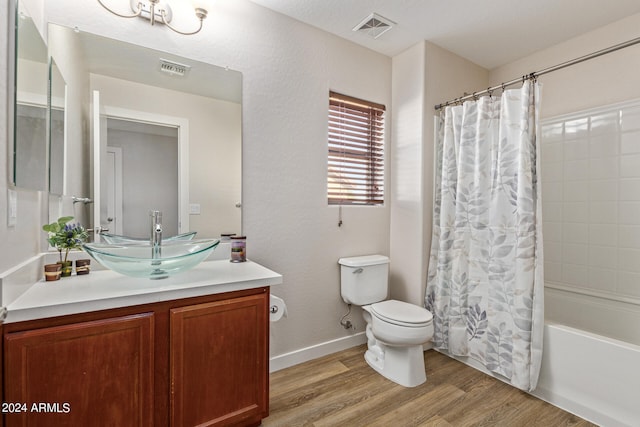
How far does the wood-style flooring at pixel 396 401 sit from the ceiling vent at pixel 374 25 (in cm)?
250

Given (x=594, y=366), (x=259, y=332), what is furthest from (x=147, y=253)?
(x=594, y=366)

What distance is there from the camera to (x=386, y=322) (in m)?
2.00

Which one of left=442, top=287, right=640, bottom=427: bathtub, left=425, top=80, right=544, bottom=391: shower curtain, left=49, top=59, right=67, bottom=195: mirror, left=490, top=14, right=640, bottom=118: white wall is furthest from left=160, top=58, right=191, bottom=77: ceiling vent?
left=490, top=14, right=640, bottom=118: white wall

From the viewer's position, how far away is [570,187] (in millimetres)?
2445

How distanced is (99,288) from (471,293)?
225cm

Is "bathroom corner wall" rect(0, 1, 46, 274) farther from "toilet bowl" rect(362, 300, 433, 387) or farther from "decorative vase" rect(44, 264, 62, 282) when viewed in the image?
"toilet bowl" rect(362, 300, 433, 387)

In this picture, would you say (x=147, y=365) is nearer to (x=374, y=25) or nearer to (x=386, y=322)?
(x=386, y=322)

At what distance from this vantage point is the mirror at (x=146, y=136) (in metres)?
1.53

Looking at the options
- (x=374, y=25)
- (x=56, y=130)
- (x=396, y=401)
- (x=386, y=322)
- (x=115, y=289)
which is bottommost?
(x=396, y=401)

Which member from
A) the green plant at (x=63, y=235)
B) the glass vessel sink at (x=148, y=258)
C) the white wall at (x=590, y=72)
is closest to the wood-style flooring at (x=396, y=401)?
the glass vessel sink at (x=148, y=258)

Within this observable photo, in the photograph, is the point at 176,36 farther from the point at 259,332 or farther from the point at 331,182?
the point at 259,332

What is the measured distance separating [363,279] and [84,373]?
1.73m

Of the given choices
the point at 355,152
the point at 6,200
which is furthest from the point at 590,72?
the point at 6,200

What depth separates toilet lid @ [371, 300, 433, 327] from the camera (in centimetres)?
193
